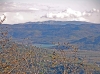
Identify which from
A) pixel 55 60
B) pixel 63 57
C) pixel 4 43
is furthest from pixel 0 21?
pixel 63 57

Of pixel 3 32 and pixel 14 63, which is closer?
pixel 14 63

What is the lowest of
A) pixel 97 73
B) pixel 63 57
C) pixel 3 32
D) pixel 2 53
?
pixel 97 73

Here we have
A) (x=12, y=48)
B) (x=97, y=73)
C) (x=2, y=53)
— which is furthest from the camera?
(x=97, y=73)

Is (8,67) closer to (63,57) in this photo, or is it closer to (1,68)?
(1,68)

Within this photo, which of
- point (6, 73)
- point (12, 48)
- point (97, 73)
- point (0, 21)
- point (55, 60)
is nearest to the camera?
point (6, 73)

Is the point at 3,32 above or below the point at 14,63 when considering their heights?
above

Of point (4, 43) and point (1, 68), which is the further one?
point (4, 43)

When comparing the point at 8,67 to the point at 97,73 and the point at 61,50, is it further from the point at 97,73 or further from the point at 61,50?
the point at 97,73

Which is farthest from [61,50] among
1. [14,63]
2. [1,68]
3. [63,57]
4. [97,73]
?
[97,73]

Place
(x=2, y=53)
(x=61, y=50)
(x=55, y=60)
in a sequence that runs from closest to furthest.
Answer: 1. (x=2, y=53)
2. (x=55, y=60)
3. (x=61, y=50)
